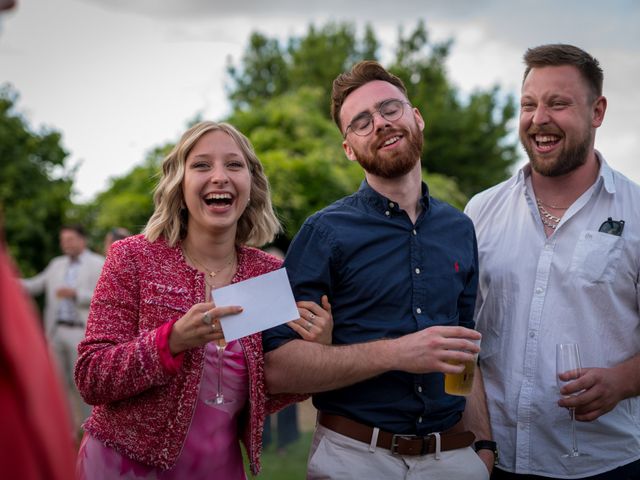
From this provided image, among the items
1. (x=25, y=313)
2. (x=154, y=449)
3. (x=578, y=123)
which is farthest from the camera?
(x=578, y=123)

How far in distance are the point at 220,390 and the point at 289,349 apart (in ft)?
1.11

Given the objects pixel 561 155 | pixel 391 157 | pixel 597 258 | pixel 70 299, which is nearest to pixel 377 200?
pixel 391 157

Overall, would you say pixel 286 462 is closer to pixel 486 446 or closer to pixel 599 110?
pixel 486 446

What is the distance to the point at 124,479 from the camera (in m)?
2.98

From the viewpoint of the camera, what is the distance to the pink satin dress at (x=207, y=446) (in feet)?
9.83

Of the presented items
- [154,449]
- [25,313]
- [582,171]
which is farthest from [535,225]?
[25,313]

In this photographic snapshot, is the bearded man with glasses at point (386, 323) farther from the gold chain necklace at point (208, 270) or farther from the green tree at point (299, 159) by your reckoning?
the green tree at point (299, 159)

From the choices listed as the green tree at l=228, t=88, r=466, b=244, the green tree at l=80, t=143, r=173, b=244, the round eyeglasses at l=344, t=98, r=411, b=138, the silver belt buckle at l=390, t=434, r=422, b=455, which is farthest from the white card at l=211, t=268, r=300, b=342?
the green tree at l=228, t=88, r=466, b=244

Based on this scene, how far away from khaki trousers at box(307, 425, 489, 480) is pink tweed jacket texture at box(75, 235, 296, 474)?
29 cm

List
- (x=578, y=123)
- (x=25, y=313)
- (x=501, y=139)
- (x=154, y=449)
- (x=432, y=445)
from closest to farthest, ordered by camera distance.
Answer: (x=25, y=313) → (x=154, y=449) → (x=432, y=445) → (x=578, y=123) → (x=501, y=139)

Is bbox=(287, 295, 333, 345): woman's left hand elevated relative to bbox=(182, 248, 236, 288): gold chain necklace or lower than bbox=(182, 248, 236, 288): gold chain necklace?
lower

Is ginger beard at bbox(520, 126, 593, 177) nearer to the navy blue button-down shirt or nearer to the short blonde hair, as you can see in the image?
the navy blue button-down shirt

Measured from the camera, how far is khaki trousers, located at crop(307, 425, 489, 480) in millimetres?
3096

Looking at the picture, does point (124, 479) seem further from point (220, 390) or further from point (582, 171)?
point (582, 171)
